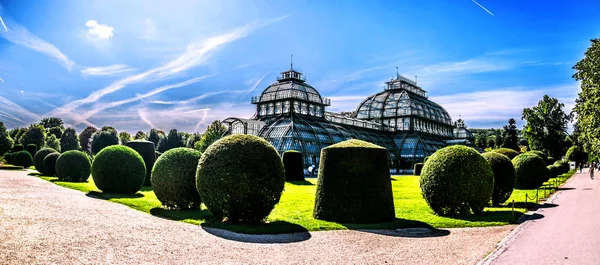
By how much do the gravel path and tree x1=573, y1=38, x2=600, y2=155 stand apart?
19.5 meters

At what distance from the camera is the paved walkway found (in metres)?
8.93

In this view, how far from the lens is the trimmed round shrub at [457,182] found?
14398mm

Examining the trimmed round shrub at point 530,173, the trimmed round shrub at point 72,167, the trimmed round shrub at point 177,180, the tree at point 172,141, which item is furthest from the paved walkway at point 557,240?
the tree at point 172,141

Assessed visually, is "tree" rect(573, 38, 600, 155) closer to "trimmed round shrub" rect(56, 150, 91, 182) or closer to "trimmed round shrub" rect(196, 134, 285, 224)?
"trimmed round shrub" rect(196, 134, 285, 224)

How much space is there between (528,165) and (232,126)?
38.8 meters

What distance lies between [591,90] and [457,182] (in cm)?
2029

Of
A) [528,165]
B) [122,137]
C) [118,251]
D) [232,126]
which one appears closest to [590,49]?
[528,165]

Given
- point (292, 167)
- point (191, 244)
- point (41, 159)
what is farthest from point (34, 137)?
point (191, 244)

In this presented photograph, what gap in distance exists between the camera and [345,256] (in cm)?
912

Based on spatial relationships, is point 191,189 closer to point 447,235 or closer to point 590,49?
point 447,235

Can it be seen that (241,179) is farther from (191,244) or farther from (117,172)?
(117,172)

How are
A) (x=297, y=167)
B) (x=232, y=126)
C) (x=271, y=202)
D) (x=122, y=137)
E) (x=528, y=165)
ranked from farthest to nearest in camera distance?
1. (x=122, y=137)
2. (x=232, y=126)
3. (x=297, y=167)
4. (x=528, y=165)
5. (x=271, y=202)

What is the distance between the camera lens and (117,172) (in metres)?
21.1

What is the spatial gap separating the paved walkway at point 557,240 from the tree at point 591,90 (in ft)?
41.4
